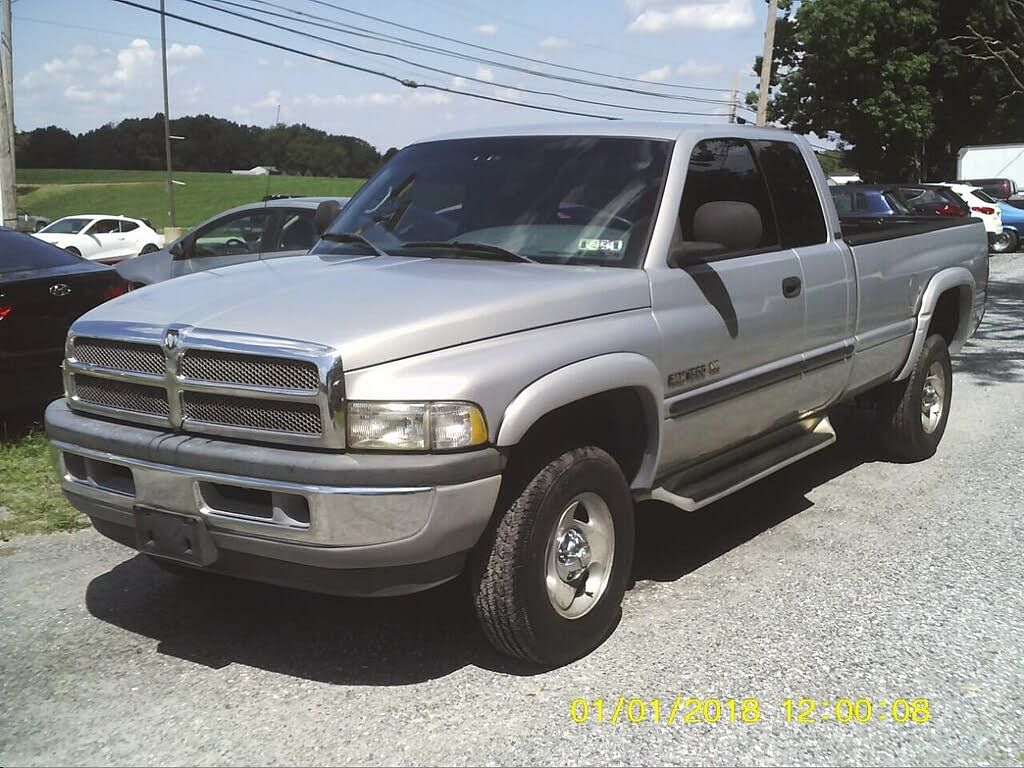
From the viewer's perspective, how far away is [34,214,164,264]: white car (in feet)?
102

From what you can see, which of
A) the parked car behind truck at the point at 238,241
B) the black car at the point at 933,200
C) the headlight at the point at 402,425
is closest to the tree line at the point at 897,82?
the black car at the point at 933,200

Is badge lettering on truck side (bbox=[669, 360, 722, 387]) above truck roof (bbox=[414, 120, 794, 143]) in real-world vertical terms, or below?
below

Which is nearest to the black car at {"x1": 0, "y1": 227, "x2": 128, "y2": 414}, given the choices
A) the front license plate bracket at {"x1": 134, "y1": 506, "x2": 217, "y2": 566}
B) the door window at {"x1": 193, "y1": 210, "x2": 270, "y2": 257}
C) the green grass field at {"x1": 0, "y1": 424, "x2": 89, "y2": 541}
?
the green grass field at {"x1": 0, "y1": 424, "x2": 89, "y2": 541}

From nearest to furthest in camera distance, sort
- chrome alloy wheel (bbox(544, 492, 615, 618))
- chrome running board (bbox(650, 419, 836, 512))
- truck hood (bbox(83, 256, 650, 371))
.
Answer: truck hood (bbox(83, 256, 650, 371)) → chrome alloy wheel (bbox(544, 492, 615, 618)) → chrome running board (bbox(650, 419, 836, 512))

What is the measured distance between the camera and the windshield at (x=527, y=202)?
4258 mm

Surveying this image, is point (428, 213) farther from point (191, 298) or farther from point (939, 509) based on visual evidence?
point (939, 509)

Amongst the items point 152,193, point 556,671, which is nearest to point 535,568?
point 556,671

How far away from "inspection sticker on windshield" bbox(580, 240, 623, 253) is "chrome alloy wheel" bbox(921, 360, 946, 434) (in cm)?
328

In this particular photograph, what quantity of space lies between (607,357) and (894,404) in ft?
11.0

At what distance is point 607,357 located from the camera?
3.77 meters

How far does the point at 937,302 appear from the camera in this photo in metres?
6.66

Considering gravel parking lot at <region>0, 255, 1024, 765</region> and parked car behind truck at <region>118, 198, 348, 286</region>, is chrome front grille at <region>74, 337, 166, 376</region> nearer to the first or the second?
gravel parking lot at <region>0, 255, 1024, 765</region>

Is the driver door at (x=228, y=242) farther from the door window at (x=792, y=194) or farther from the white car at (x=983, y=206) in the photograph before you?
the white car at (x=983, y=206)

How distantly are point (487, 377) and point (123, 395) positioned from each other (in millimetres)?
1330
